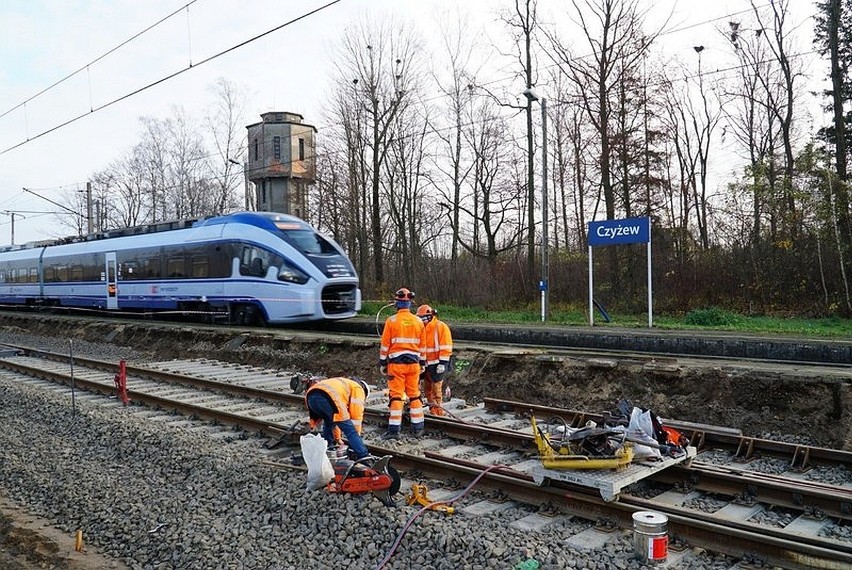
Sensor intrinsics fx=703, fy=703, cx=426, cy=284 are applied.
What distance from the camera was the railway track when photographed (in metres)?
5.18

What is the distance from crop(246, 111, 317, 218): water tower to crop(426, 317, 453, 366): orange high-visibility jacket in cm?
3457

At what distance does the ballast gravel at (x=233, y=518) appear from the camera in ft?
16.7

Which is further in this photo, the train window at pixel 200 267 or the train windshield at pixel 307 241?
the train window at pixel 200 267

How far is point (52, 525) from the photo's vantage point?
650 cm

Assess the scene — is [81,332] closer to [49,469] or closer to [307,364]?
[307,364]

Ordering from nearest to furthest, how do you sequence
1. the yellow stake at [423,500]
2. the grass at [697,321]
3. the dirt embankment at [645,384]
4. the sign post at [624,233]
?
the yellow stake at [423,500], the dirt embankment at [645,384], the grass at [697,321], the sign post at [624,233]

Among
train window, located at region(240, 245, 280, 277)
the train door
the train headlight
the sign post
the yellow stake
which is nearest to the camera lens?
the yellow stake

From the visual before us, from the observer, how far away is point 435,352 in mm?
9789

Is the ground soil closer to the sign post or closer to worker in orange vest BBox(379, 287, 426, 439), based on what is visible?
worker in orange vest BBox(379, 287, 426, 439)

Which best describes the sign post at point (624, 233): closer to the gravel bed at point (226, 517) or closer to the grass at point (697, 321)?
the grass at point (697, 321)

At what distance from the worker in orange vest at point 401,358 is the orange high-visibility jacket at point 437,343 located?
864 mm

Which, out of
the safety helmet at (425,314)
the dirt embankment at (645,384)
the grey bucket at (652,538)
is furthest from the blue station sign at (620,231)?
the grey bucket at (652,538)

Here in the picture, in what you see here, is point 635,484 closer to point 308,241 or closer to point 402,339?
point 402,339

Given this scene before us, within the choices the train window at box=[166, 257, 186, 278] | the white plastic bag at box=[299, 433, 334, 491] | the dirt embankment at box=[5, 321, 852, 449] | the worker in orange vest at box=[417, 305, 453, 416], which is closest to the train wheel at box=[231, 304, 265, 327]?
the train window at box=[166, 257, 186, 278]
